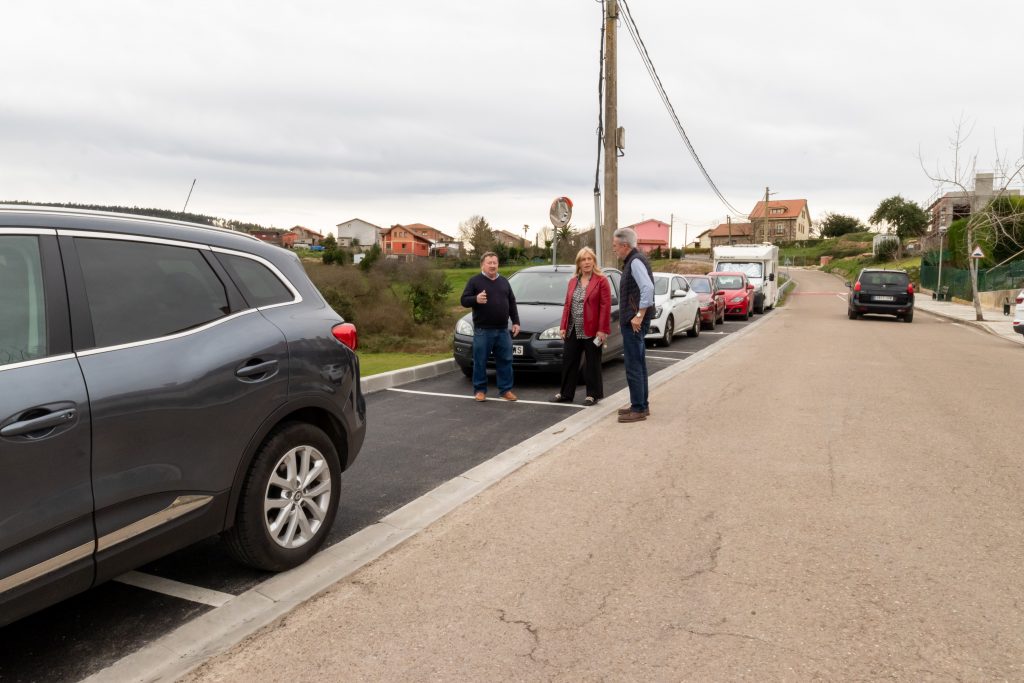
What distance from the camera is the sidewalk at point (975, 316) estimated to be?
18984mm

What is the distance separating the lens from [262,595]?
137 inches

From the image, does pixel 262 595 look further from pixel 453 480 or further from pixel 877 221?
pixel 877 221

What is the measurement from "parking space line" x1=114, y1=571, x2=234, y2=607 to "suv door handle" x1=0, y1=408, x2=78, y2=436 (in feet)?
3.61

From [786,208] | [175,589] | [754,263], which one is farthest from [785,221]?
[175,589]

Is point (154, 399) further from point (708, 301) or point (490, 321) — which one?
point (708, 301)

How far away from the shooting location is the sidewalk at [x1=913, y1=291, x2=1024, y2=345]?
62.3ft

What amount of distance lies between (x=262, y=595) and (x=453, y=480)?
204cm

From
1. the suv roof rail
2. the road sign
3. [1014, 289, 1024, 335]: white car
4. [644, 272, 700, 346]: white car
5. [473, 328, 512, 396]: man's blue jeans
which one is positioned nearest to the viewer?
the suv roof rail

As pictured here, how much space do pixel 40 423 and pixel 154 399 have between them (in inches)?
18.1

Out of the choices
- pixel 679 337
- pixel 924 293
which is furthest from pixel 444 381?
pixel 924 293

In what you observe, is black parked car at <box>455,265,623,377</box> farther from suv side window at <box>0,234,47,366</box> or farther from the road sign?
suv side window at <box>0,234,47,366</box>

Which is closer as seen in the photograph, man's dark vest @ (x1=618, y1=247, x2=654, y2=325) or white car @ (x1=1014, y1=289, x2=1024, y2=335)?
man's dark vest @ (x1=618, y1=247, x2=654, y2=325)

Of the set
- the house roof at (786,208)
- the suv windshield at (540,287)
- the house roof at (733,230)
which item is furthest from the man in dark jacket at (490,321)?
the house roof at (733,230)

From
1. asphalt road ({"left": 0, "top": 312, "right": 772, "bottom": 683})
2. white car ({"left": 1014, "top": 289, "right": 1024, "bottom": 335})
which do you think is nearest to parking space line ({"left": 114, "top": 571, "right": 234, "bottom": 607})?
asphalt road ({"left": 0, "top": 312, "right": 772, "bottom": 683})
